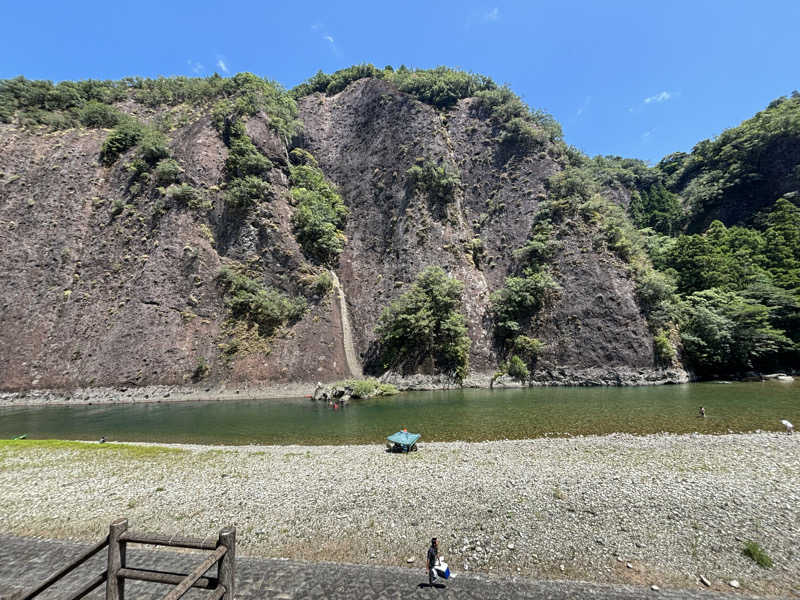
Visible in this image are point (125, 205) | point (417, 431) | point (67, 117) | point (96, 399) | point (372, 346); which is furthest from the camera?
point (67, 117)

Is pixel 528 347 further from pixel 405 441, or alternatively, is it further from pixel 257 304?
pixel 257 304

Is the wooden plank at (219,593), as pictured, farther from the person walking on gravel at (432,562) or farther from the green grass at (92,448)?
the green grass at (92,448)

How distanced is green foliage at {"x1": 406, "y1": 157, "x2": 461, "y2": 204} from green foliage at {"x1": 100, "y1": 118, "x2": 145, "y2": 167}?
Result: 44.7 meters

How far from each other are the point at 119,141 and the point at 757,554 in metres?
75.6

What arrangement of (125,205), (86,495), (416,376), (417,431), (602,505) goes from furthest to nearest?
(125,205) → (416,376) → (417,431) → (86,495) → (602,505)

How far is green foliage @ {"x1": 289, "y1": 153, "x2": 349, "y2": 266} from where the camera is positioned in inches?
1925

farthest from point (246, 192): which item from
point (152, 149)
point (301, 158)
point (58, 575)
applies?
point (58, 575)

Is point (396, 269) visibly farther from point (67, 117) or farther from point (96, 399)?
point (67, 117)

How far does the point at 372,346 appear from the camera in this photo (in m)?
41.9

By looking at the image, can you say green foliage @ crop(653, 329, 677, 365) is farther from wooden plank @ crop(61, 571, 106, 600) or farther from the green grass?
wooden plank @ crop(61, 571, 106, 600)

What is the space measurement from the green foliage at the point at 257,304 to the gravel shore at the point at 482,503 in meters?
25.7

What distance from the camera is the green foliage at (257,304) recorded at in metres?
40.8

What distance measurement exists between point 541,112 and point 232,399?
6524cm

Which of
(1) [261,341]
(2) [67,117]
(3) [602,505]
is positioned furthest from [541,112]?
(2) [67,117]
